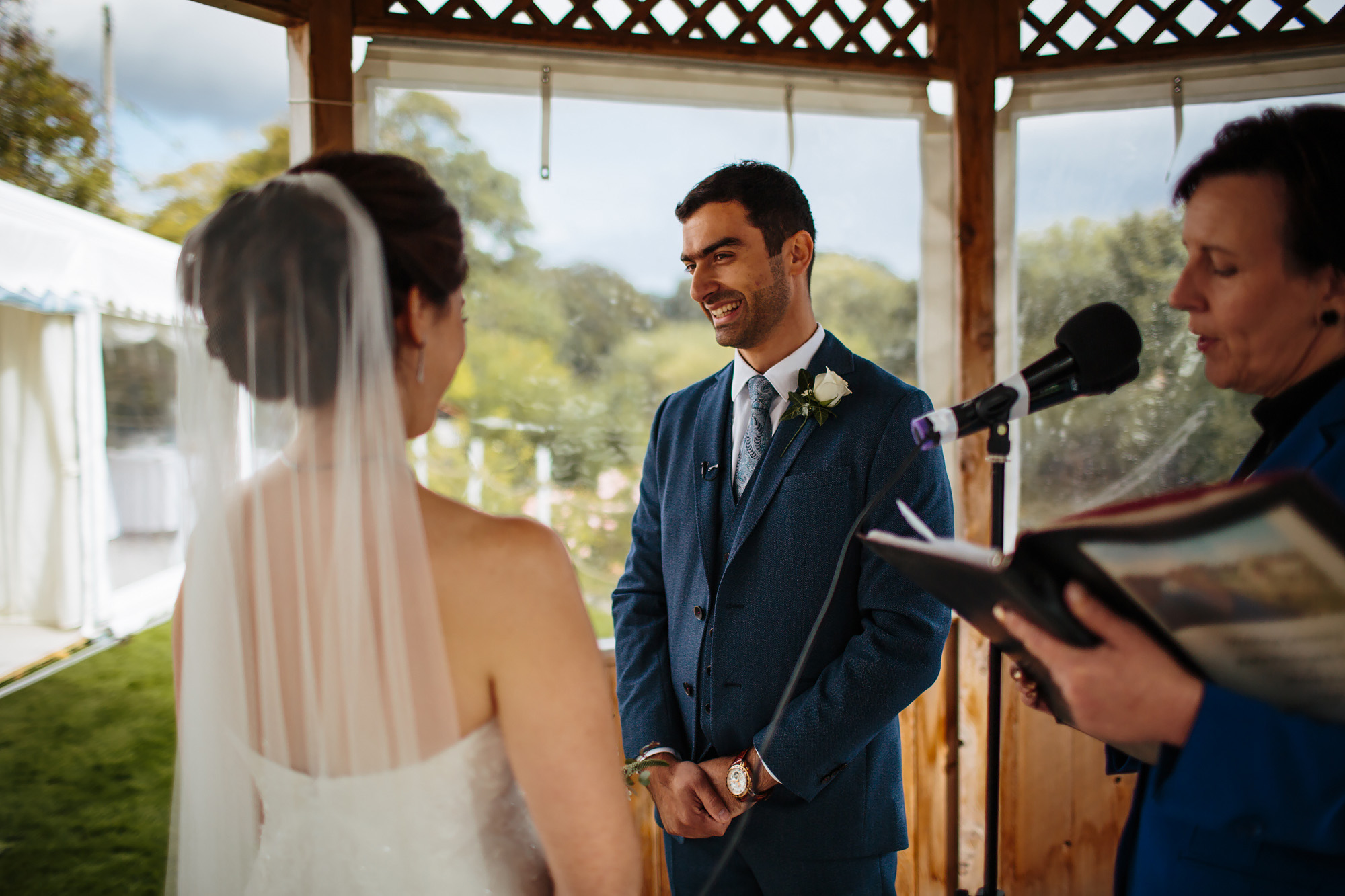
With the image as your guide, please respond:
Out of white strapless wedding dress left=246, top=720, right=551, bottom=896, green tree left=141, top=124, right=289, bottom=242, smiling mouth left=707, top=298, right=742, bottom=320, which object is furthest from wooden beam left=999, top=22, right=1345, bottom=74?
green tree left=141, top=124, right=289, bottom=242

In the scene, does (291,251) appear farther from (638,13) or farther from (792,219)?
(638,13)

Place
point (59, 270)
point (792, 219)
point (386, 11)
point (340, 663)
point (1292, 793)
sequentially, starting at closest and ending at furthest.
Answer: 1. point (1292, 793)
2. point (340, 663)
3. point (792, 219)
4. point (386, 11)
5. point (59, 270)

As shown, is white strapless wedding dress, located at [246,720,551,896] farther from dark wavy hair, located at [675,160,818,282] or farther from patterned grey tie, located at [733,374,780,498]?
dark wavy hair, located at [675,160,818,282]

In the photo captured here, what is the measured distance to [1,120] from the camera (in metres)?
4.33

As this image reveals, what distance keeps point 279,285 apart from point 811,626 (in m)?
1.16

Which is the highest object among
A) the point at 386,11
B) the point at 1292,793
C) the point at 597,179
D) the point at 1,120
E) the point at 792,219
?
the point at 1,120

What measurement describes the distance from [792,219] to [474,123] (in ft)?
4.26

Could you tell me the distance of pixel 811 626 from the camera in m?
1.63

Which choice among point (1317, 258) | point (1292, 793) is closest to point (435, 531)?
point (1292, 793)

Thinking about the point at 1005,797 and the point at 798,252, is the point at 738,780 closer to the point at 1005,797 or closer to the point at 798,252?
the point at 798,252

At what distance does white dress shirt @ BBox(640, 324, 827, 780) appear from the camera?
70.2 inches

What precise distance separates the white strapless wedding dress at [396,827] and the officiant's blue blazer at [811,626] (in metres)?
0.66

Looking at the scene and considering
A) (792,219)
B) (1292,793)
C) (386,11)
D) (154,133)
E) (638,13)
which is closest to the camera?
(1292,793)


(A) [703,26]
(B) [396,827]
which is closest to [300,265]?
(B) [396,827]
